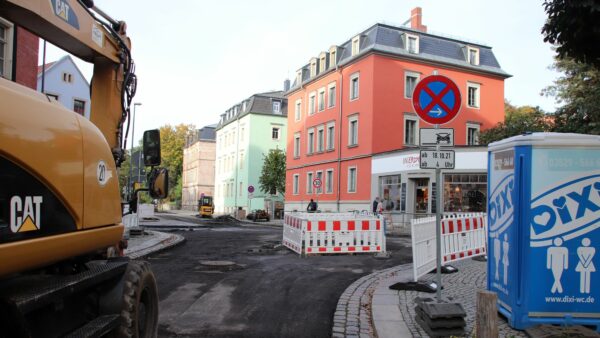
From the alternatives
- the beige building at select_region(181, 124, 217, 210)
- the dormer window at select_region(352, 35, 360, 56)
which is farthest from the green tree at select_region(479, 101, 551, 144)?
the beige building at select_region(181, 124, 217, 210)

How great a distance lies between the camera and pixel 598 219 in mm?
5598

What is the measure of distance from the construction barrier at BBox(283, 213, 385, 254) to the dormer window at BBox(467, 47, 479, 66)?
28.1 metres

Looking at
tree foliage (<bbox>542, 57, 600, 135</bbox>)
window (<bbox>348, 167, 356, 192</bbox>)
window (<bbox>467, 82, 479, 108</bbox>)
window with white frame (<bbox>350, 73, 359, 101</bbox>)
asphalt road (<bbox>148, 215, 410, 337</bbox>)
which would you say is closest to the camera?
asphalt road (<bbox>148, 215, 410, 337</bbox>)

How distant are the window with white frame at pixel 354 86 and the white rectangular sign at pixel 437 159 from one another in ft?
100

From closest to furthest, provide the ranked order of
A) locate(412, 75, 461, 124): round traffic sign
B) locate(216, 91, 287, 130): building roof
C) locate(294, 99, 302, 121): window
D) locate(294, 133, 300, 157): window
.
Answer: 1. locate(412, 75, 461, 124): round traffic sign
2. locate(294, 99, 302, 121): window
3. locate(294, 133, 300, 157): window
4. locate(216, 91, 287, 130): building roof

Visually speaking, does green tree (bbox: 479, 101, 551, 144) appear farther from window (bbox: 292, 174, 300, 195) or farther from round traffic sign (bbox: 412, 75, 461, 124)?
round traffic sign (bbox: 412, 75, 461, 124)

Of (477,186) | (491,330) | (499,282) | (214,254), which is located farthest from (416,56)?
(491,330)

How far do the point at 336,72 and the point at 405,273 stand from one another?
3067 centimetres

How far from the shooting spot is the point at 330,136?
40938mm

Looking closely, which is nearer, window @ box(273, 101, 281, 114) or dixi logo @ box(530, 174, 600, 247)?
dixi logo @ box(530, 174, 600, 247)

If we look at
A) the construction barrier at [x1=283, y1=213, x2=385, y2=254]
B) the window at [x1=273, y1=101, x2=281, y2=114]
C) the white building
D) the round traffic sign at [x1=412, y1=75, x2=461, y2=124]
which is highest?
the window at [x1=273, y1=101, x2=281, y2=114]

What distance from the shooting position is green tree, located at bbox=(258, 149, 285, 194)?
168 ft

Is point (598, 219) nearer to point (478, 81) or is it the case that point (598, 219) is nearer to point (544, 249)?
point (544, 249)

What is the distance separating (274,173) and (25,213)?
4872cm
